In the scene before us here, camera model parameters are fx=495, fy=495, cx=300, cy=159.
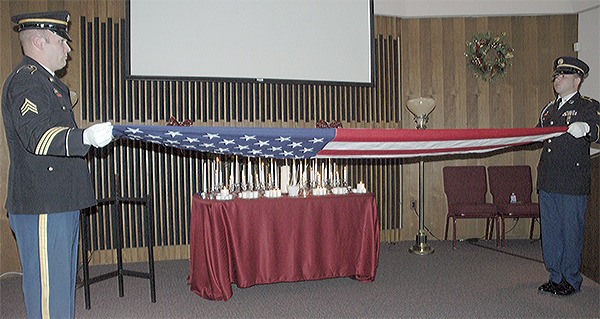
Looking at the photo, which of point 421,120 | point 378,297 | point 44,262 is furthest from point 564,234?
point 44,262

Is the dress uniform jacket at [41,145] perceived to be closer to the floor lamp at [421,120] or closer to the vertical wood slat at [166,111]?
the vertical wood slat at [166,111]

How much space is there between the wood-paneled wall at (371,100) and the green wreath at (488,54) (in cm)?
10

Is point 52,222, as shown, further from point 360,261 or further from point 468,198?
point 468,198

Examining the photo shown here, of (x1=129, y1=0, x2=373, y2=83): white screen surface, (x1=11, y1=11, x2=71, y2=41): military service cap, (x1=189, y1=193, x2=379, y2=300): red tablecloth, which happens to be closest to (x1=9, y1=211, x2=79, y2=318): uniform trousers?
(x1=11, y1=11, x2=71, y2=41): military service cap

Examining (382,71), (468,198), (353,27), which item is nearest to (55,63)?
(353,27)

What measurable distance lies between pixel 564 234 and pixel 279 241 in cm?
226

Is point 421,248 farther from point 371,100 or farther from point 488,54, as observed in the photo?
point 488,54

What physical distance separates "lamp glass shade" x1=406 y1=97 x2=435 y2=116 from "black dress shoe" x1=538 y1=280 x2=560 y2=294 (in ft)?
8.12

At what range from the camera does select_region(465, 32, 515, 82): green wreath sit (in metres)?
6.42

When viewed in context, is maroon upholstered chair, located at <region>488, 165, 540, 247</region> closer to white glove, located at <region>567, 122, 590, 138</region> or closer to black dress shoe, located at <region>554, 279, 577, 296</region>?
black dress shoe, located at <region>554, 279, 577, 296</region>

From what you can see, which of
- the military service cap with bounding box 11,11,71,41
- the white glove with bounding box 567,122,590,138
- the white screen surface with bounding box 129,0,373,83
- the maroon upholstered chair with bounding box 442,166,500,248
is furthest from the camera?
the maroon upholstered chair with bounding box 442,166,500,248

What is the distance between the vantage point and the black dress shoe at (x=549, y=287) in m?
3.96

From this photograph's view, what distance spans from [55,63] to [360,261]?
2.89 m

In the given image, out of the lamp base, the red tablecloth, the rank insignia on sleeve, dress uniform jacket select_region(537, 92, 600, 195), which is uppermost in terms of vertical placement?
the rank insignia on sleeve
